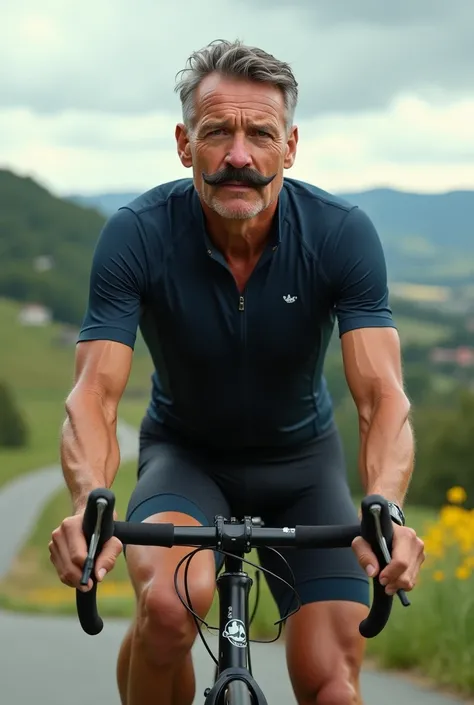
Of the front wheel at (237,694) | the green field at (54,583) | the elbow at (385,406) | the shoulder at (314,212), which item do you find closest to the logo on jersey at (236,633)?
the front wheel at (237,694)

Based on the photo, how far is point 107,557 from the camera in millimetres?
3414

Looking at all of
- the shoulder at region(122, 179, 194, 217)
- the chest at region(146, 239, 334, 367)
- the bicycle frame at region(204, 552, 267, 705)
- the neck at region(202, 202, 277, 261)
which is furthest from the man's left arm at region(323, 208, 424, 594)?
the shoulder at region(122, 179, 194, 217)

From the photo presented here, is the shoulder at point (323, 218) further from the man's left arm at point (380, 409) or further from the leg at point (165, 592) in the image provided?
the leg at point (165, 592)

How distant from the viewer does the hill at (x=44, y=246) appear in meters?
110

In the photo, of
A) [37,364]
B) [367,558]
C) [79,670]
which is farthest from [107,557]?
[37,364]

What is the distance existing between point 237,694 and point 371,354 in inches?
51.0

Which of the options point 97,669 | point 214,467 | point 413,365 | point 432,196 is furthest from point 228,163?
point 432,196

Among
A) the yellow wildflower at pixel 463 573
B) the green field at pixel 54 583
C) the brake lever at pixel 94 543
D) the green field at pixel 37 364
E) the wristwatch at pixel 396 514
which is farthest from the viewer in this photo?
the green field at pixel 37 364

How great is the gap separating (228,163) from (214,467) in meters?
1.12

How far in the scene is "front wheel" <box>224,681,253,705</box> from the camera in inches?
139

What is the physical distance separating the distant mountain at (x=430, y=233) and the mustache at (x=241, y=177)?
129 metres

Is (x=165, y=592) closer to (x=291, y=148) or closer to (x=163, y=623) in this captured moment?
(x=163, y=623)

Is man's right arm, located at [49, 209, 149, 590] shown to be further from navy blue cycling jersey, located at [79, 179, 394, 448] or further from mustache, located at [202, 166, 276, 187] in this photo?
mustache, located at [202, 166, 276, 187]

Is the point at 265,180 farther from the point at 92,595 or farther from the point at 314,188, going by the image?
the point at 92,595
